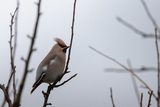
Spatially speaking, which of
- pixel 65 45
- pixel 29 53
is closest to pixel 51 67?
pixel 65 45

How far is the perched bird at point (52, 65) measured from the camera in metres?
3.54

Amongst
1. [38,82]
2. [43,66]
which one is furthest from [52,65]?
[38,82]

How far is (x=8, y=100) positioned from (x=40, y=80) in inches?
59.2

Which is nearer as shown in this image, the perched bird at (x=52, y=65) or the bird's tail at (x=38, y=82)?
the bird's tail at (x=38, y=82)

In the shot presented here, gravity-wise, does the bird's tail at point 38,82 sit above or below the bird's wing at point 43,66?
below

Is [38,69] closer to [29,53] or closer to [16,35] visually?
[16,35]

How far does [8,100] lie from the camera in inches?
77.4

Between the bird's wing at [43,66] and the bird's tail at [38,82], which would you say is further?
the bird's wing at [43,66]

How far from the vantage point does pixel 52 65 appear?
3762 millimetres

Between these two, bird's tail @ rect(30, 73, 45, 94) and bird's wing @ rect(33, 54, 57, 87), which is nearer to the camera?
bird's tail @ rect(30, 73, 45, 94)

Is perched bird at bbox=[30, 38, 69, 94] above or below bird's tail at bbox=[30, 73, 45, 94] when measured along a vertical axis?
above

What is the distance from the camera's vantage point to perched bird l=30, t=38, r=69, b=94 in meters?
3.54

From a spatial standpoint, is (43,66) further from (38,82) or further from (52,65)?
(38,82)

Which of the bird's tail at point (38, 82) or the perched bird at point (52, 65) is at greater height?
the perched bird at point (52, 65)
